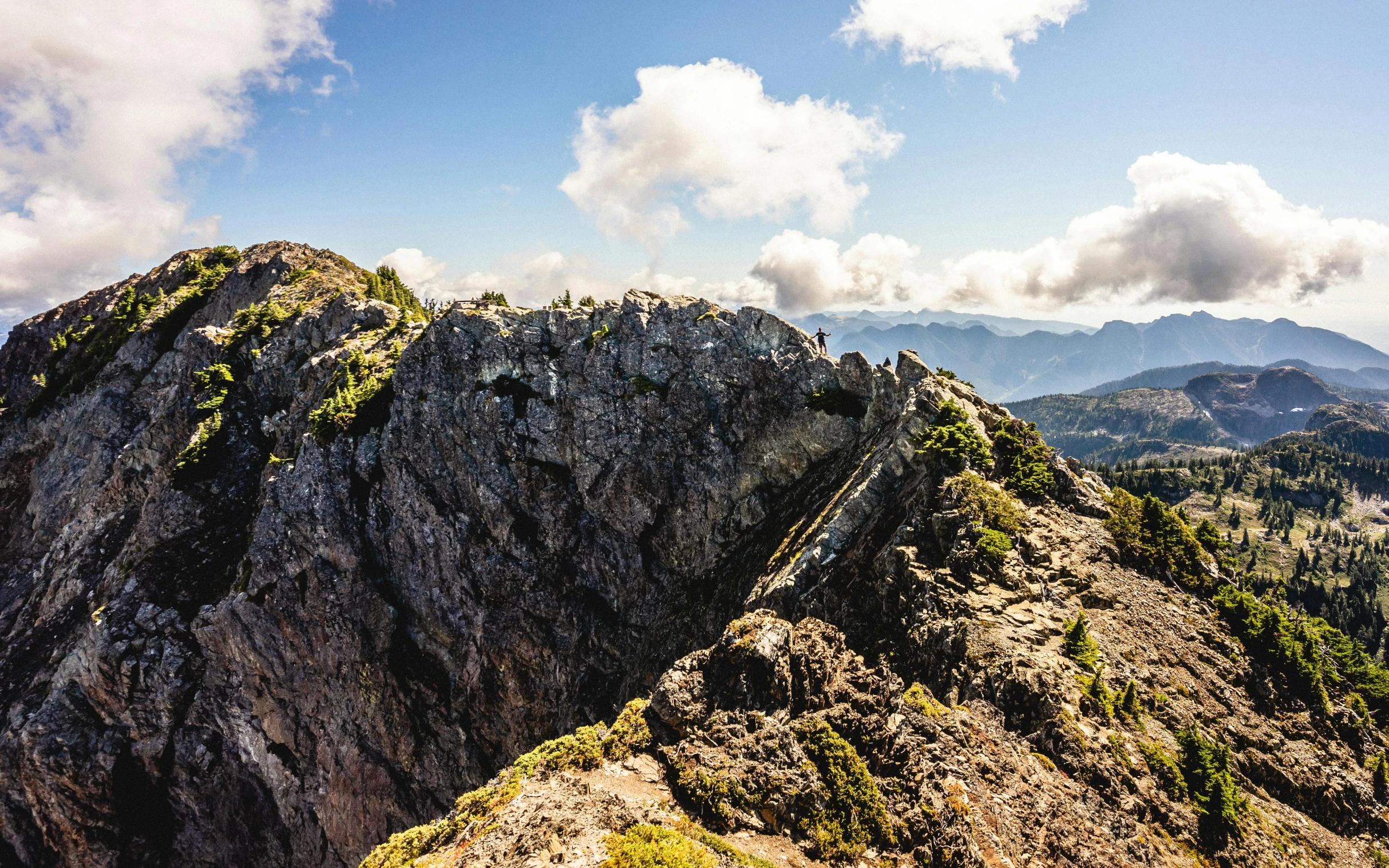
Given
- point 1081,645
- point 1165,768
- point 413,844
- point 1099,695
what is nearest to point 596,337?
point 413,844

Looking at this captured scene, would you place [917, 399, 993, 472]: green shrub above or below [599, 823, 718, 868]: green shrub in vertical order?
above

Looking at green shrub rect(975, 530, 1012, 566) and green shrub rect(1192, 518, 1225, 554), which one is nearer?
green shrub rect(975, 530, 1012, 566)

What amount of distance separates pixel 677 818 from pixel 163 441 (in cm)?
6913

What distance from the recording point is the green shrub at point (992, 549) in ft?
88.7

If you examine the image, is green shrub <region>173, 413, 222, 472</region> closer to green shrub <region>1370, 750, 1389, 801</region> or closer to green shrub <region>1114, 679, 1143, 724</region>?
green shrub <region>1114, 679, 1143, 724</region>

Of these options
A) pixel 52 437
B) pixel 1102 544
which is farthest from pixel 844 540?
pixel 52 437

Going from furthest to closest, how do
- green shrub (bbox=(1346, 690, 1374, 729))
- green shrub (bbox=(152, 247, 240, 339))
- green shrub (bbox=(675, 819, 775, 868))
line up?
green shrub (bbox=(152, 247, 240, 339)) → green shrub (bbox=(1346, 690, 1374, 729)) → green shrub (bbox=(675, 819, 775, 868))

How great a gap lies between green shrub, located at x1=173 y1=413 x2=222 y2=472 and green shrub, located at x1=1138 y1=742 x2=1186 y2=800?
73439 mm

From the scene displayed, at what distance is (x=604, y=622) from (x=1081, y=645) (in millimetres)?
35403

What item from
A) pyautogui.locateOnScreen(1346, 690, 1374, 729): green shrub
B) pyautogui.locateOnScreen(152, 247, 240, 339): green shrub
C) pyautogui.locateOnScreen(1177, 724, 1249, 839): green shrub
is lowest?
pyautogui.locateOnScreen(1346, 690, 1374, 729): green shrub

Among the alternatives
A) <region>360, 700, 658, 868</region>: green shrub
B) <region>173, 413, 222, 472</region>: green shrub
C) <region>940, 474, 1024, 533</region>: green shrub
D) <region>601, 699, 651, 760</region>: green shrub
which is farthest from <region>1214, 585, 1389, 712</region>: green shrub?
<region>173, 413, 222, 472</region>: green shrub

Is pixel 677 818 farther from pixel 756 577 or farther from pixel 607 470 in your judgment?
pixel 607 470

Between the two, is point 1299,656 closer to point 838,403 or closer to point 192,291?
point 838,403

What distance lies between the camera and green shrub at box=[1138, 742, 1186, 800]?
19766mm
